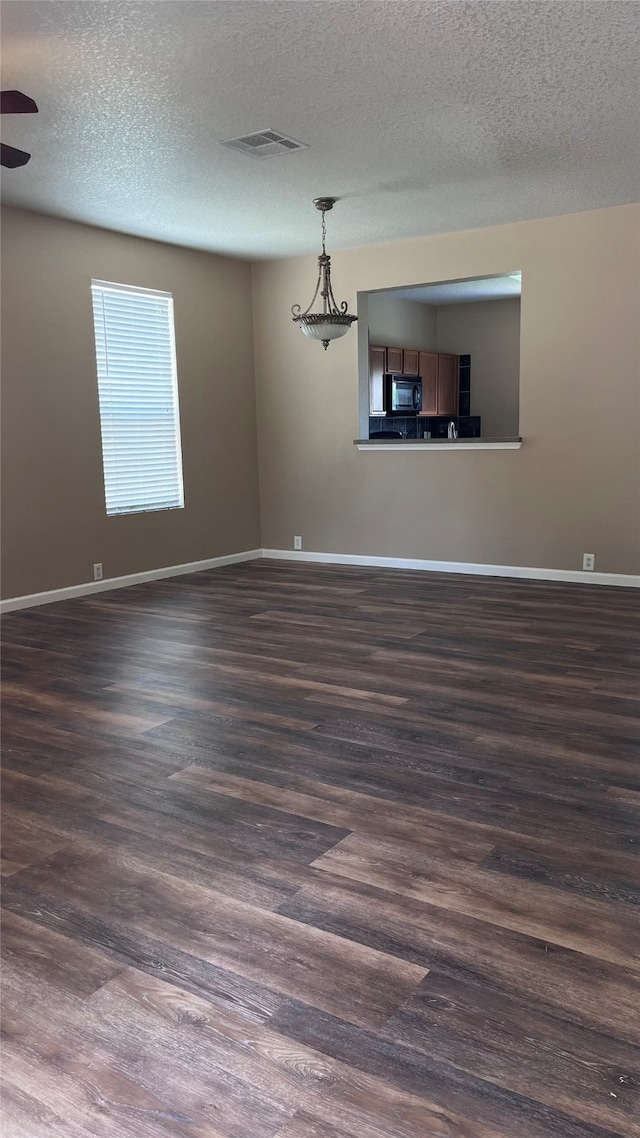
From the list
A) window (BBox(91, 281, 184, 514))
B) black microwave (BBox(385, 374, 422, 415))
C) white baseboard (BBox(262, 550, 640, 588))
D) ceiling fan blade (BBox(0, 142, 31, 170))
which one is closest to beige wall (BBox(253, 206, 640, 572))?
white baseboard (BBox(262, 550, 640, 588))

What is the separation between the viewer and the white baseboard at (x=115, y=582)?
5.61 metres

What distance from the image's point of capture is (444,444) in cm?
664

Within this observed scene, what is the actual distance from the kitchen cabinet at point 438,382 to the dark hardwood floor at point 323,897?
586 centimetres

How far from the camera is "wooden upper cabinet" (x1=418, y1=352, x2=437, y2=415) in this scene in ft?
30.9

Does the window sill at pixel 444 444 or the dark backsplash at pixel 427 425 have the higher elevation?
the dark backsplash at pixel 427 425

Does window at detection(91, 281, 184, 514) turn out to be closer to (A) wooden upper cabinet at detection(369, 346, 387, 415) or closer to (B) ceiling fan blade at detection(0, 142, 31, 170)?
(A) wooden upper cabinet at detection(369, 346, 387, 415)

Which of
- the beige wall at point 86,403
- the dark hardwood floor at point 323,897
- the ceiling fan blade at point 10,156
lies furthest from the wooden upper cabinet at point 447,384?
the ceiling fan blade at point 10,156

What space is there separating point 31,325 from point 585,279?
12.8ft

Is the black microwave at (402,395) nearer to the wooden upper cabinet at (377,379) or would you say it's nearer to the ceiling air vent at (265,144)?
the wooden upper cabinet at (377,379)

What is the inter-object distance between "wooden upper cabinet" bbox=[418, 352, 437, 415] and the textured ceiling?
365 cm

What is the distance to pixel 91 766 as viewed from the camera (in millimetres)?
2936

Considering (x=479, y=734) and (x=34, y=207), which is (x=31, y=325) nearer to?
(x=34, y=207)

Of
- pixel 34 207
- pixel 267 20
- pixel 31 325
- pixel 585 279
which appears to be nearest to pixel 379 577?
pixel 585 279

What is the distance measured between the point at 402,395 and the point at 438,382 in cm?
106
